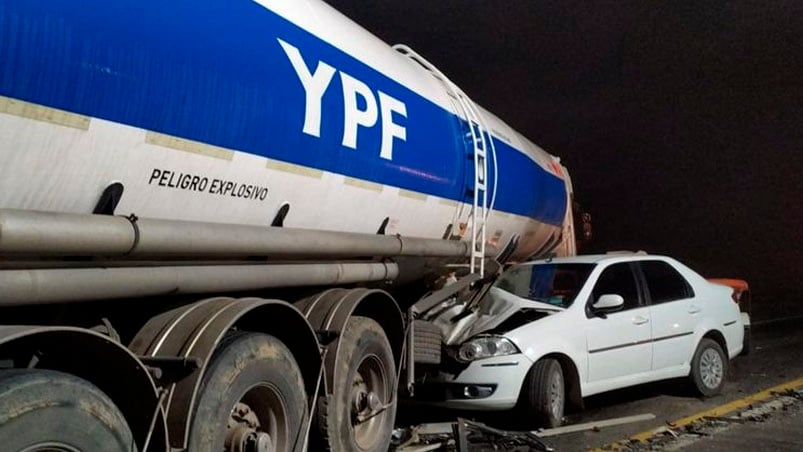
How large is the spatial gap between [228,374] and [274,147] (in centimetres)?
119

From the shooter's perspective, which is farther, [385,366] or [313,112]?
[385,366]

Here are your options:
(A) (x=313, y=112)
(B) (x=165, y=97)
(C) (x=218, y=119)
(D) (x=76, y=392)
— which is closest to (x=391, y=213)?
(A) (x=313, y=112)

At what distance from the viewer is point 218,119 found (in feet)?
11.6

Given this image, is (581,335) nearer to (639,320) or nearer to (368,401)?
(639,320)

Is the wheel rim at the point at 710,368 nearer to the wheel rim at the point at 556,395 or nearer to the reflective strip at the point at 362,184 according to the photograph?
the wheel rim at the point at 556,395

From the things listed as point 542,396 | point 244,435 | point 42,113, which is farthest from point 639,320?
point 42,113

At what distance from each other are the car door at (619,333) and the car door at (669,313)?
0.17m

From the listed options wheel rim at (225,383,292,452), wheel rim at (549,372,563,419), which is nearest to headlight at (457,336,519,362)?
wheel rim at (549,372,563,419)

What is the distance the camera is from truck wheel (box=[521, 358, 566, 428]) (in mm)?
6559

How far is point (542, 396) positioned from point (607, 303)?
3.86ft

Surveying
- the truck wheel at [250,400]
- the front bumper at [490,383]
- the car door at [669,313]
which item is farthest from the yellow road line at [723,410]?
the truck wheel at [250,400]

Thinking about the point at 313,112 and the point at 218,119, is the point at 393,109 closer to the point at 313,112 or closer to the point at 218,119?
the point at 313,112

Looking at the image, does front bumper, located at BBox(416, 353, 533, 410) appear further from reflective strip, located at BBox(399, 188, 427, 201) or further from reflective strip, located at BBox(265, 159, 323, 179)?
reflective strip, located at BBox(265, 159, 323, 179)

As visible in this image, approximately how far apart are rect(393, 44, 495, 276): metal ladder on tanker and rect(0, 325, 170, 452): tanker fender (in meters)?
4.29
